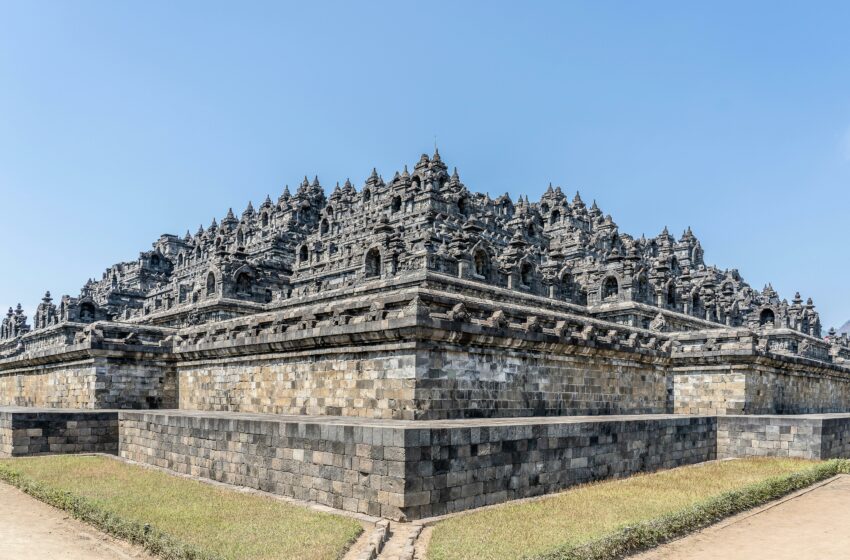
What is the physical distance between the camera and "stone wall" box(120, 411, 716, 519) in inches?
485

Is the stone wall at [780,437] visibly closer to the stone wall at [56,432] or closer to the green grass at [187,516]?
the green grass at [187,516]

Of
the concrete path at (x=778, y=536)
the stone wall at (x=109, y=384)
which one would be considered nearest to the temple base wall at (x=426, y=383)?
the stone wall at (x=109, y=384)

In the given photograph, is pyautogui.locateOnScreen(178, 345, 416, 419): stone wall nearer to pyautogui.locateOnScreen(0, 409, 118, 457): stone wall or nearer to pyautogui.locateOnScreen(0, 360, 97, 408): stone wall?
pyautogui.locateOnScreen(0, 409, 118, 457): stone wall

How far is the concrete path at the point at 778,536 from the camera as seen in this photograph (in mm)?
11594

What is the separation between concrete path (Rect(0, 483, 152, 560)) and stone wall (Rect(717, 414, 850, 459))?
19997 millimetres

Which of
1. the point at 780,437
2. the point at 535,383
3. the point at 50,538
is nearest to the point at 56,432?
the point at 50,538

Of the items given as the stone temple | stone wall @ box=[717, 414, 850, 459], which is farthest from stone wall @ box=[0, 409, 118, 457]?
stone wall @ box=[717, 414, 850, 459]

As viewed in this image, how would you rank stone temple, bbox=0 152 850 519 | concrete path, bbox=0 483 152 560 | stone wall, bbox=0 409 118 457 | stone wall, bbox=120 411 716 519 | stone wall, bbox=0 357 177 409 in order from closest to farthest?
concrete path, bbox=0 483 152 560 < stone wall, bbox=120 411 716 519 < stone temple, bbox=0 152 850 519 < stone wall, bbox=0 409 118 457 < stone wall, bbox=0 357 177 409

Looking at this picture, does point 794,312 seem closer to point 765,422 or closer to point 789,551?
point 765,422

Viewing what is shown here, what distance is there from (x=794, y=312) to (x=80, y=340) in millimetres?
50763

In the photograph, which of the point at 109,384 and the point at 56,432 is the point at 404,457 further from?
the point at 109,384

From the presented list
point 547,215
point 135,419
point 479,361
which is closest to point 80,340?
point 135,419

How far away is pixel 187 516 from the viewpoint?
12531mm

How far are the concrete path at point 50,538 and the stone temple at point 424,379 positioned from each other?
12.0 ft
